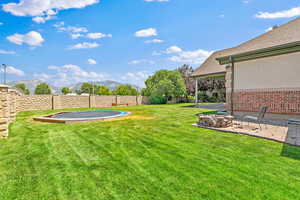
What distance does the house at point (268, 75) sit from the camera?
23.6 feet

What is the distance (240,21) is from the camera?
505 inches

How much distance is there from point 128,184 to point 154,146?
177 centimetres

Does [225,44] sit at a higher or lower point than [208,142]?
higher

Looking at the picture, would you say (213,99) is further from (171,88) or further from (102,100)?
(102,100)

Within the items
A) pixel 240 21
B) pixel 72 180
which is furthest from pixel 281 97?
pixel 72 180

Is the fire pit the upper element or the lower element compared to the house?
lower

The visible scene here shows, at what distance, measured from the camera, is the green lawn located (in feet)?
7.26

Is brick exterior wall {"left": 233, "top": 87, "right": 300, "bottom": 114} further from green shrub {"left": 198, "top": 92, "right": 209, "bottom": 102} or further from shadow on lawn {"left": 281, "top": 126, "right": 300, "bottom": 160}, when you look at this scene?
green shrub {"left": 198, "top": 92, "right": 209, "bottom": 102}

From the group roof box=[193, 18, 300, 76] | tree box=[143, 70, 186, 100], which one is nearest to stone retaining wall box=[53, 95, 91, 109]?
tree box=[143, 70, 186, 100]

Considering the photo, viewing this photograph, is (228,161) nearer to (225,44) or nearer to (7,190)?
(7,190)

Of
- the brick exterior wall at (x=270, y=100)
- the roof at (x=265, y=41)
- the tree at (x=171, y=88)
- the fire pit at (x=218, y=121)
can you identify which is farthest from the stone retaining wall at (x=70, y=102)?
the brick exterior wall at (x=270, y=100)

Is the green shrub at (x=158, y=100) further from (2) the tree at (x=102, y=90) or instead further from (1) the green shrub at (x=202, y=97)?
(2) the tree at (x=102, y=90)

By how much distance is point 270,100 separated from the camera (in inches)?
311

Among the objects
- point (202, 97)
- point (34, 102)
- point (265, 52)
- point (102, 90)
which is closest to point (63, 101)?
point (34, 102)
